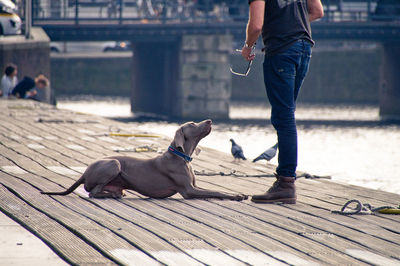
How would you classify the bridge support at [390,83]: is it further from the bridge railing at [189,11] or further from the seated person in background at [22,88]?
the seated person in background at [22,88]

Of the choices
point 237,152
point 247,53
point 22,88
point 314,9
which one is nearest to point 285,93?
point 247,53

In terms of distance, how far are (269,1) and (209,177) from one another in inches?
96.8

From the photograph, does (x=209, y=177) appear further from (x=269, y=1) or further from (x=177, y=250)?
(x=177, y=250)

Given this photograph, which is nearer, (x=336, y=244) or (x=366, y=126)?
(x=336, y=244)

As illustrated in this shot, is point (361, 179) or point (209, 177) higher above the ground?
point (209, 177)

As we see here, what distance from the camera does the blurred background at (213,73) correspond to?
2880cm

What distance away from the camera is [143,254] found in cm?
461

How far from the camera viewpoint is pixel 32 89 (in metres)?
24.4

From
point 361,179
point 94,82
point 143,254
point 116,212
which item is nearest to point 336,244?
point 143,254

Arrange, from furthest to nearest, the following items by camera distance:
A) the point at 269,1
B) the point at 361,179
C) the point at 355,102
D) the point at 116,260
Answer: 1. the point at 355,102
2. the point at 361,179
3. the point at 269,1
4. the point at 116,260

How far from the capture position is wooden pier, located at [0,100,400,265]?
467cm

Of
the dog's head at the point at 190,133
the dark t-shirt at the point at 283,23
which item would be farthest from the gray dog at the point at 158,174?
the dark t-shirt at the point at 283,23

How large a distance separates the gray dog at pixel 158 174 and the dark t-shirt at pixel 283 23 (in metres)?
0.88

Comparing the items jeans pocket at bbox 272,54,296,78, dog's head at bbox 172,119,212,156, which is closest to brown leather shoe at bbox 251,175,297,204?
dog's head at bbox 172,119,212,156
